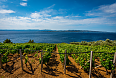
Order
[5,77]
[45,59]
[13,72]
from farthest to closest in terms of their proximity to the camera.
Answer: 1. [45,59]
2. [13,72]
3. [5,77]

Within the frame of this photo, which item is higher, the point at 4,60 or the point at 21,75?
the point at 4,60

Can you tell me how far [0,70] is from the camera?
530 centimetres

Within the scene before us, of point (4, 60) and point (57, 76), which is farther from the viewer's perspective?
point (4, 60)

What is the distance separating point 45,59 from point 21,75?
82.1 inches

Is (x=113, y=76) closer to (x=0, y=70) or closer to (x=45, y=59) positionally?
(x=45, y=59)

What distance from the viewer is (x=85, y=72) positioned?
208 inches

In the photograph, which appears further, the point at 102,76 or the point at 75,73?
the point at 75,73

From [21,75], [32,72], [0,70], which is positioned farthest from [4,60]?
[32,72]

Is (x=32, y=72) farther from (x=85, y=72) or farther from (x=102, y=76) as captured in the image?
(x=102, y=76)

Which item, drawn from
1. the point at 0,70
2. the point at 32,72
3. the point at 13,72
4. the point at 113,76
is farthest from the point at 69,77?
the point at 0,70

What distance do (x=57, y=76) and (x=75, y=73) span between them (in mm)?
1509

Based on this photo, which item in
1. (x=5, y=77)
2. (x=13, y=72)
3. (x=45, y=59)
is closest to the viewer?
(x=5, y=77)

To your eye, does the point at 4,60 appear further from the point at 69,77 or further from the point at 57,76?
the point at 69,77

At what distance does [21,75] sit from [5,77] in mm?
Result: 1054
